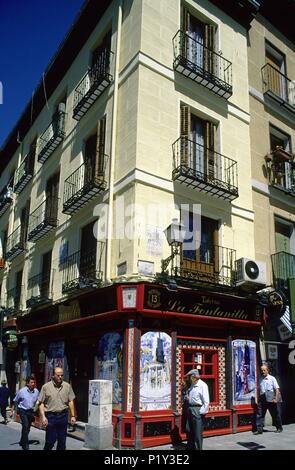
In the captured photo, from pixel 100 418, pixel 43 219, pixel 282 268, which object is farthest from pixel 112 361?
pixel 43 219

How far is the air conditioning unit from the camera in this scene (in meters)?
11.6

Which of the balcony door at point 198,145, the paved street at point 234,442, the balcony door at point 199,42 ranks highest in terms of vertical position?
the balcony door at point 199,42

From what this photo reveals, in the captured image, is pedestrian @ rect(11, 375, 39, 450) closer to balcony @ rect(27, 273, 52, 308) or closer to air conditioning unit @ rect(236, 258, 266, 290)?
balcony @ rect(27, 273, 52, 308)

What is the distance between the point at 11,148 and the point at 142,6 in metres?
13.2

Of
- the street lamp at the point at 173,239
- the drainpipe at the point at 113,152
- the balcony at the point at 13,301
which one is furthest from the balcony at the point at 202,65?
the balcony at the point at 13,301

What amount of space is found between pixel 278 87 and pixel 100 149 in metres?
7.68

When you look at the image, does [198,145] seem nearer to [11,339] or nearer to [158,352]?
[158,352]

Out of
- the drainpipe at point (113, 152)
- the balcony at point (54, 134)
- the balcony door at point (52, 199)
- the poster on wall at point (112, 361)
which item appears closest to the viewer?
the poster on wall at point (112, 361)

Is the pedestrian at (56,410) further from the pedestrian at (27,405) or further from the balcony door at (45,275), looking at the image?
the balcony door at (45,275)

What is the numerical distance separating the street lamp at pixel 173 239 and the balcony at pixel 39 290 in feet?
17.0

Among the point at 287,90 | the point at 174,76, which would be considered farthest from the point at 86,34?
the point at 287,90

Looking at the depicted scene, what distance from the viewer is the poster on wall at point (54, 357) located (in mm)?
13062

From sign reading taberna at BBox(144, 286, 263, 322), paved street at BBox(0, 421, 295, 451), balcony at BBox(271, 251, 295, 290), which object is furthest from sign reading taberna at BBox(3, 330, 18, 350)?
balcony at BBox(271, 251, 295, 290)

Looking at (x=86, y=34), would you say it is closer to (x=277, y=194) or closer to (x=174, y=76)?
(x=174, y=76)
